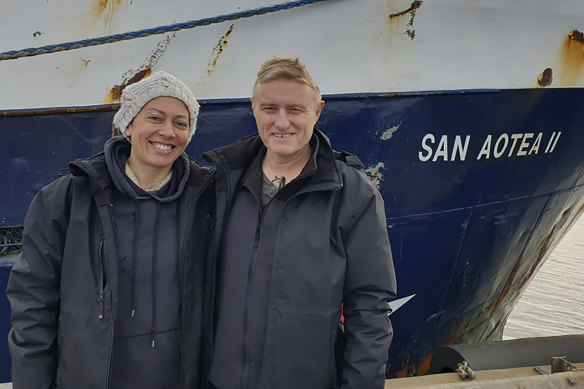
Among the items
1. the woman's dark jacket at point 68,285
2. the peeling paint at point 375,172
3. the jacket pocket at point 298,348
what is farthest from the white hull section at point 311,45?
the jacket pocket at point 298,348

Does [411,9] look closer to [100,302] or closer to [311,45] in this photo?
[311,45]

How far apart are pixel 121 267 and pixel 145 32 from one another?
4.02 ft

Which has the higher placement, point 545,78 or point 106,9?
point 106,9

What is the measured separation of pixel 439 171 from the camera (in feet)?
10.4

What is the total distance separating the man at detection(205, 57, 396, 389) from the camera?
1.66 m

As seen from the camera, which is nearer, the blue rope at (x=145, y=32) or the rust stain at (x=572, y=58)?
the blue rope at (x=145, y=32)

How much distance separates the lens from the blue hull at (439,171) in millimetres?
2551

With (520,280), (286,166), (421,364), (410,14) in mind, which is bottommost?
(421,364)

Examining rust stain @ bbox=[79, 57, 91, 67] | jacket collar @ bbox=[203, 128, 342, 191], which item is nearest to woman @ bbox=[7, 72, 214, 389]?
jacket collar @ bbox=[203, 128, 342, 191]

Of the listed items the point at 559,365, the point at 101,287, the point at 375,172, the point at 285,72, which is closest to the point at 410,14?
the point at 375,172

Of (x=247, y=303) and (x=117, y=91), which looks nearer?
(x=247, y=303)

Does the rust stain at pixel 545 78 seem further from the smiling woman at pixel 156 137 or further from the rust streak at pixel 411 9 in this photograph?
the smiling woman at pixel 156 137

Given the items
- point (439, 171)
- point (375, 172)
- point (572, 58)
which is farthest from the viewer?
point (572, 58)

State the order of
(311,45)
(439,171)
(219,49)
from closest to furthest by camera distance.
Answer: (219,49) < (311,45) < (439,171)
